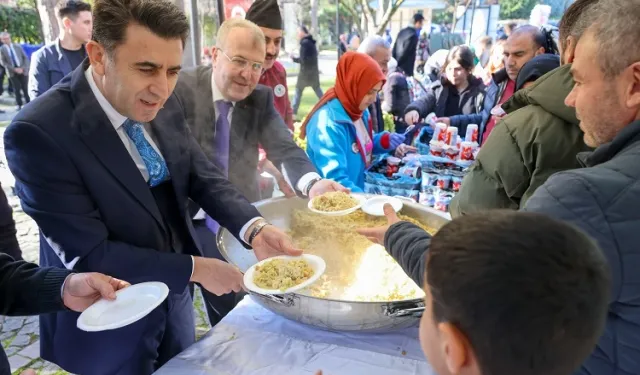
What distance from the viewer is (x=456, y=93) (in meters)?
4.20

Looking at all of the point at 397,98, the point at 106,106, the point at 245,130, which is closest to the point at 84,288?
the point at 106,106

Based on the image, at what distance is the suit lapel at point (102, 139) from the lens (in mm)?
1203

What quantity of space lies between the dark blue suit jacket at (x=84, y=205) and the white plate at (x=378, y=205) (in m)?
0.82

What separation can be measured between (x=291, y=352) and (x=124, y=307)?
0.44 meters

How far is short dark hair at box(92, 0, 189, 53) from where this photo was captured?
119 centimetres

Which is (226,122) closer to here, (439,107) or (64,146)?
(64,146)

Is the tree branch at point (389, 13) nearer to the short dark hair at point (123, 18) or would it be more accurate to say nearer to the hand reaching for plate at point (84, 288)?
the short dark hair at point (123, 18)

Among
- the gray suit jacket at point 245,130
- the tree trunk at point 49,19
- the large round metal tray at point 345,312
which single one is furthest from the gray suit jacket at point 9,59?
the large round metal tray at point 345,312

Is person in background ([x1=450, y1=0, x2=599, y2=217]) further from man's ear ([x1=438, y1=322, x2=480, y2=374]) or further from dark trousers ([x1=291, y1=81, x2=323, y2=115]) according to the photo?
dark trousers ([x1=291, y1=81, x2=323, y2=115])

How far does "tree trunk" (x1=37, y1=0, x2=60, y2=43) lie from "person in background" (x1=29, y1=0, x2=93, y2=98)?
1301 mm

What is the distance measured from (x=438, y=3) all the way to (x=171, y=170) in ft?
Answer: 32.3

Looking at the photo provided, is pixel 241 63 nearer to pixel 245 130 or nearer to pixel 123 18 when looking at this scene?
pixel 245 130

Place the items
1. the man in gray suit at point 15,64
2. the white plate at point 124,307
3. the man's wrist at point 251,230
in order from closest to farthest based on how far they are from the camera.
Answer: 1. the white plate at point 124,307
2. the man's wrist at point 251,230
3. the man in gray suit at point 15,64

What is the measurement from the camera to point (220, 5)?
337cm
